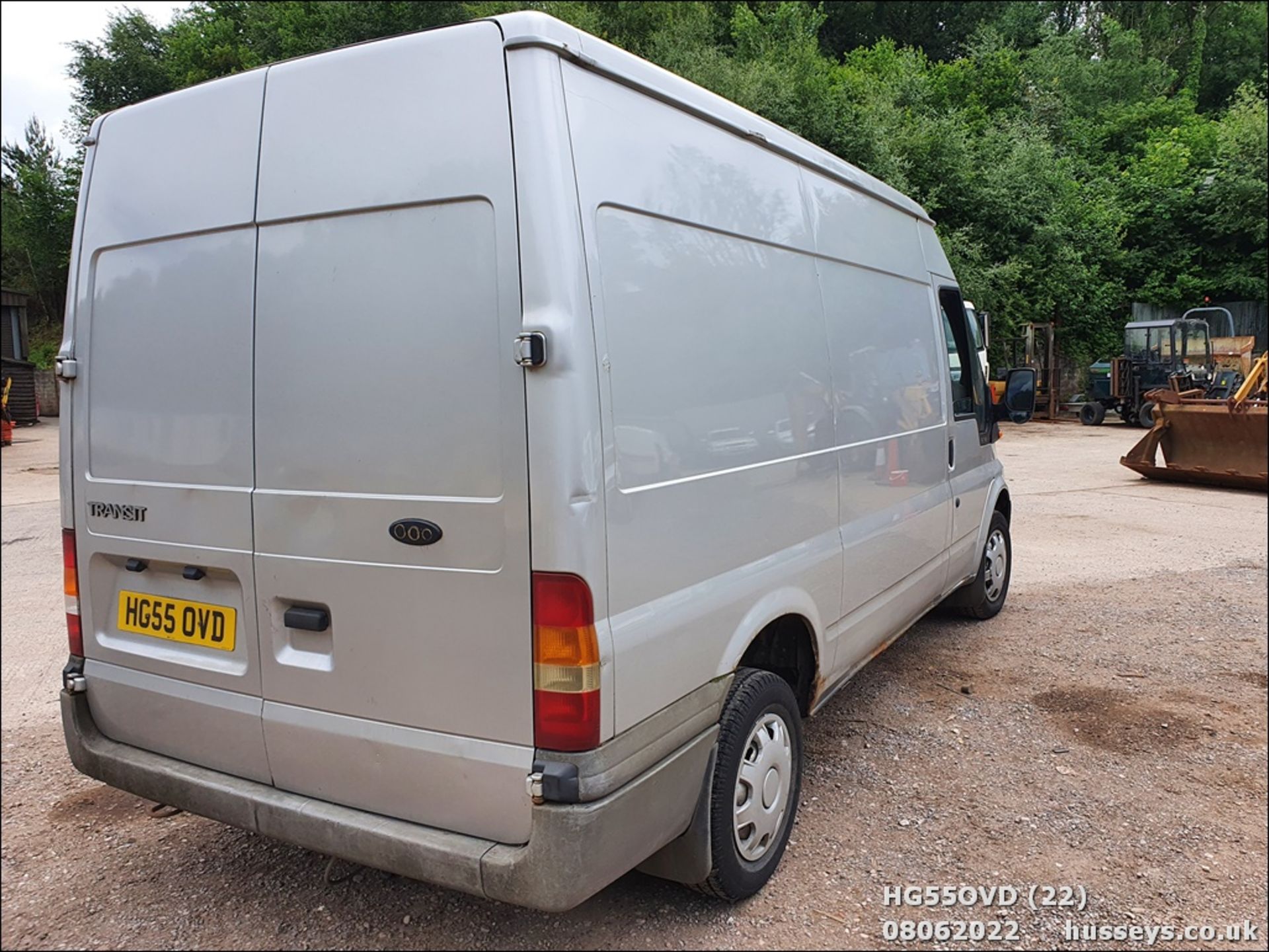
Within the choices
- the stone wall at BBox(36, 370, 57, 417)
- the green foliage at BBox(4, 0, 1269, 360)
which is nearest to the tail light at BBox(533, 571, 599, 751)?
the green foliage at BBox(4, 0, 1269, 360)

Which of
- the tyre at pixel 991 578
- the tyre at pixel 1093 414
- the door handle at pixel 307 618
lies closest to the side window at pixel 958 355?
the tyre at pixel 991 578

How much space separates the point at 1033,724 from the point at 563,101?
330cm

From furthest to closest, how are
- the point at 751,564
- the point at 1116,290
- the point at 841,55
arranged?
the point at 841,55 → the point at 1116,290 → the point at 751,564

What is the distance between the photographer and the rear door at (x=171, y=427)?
7.97 ft

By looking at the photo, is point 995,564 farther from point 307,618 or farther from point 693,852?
point 307,618

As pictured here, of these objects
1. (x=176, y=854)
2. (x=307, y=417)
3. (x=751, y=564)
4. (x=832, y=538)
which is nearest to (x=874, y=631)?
(x=832, y=538)

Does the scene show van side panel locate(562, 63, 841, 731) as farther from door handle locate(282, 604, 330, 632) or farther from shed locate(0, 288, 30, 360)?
shed locate(0, 288, 30, 360)

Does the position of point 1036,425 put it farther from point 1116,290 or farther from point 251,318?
point 251,318

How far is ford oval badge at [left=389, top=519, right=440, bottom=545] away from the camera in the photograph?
216cm

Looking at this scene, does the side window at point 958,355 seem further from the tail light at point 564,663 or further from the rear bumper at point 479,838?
the tail light at point 564,663

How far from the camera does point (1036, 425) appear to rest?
2039 cm

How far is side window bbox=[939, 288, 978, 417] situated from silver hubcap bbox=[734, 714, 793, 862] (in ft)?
7.94

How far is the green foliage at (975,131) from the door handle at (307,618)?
559 inches

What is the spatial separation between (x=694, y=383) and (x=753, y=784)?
1.22 meters
